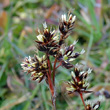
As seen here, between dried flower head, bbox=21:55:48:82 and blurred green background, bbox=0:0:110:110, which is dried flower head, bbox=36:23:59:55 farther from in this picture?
blurred green background, bbox=0:0:110:110

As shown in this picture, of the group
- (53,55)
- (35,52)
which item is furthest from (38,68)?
(35,52)

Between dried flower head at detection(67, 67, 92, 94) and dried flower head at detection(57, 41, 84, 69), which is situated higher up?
dried flower head at detection(57, 41, 84, 69)

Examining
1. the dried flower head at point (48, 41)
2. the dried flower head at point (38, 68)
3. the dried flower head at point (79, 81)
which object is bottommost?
the dried flower head at point (79, 81)

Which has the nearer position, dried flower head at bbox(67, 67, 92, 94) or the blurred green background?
dried flower head at bbox(67, 67, 92, 94)

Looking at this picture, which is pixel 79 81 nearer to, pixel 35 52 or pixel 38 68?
pixel 38 68

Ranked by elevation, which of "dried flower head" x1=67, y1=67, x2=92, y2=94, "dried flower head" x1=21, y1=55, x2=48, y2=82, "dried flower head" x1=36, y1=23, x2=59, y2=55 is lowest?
"dried flower head" x1=67, y1=67, x2=92, y2=94

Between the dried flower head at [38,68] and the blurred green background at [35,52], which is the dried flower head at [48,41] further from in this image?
the blurred green background at [35,52]

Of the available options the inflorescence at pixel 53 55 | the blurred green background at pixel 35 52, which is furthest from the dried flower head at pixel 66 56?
the blurred green background at pixel 35 52

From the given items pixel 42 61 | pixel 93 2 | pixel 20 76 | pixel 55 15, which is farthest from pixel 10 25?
pixel 42 61

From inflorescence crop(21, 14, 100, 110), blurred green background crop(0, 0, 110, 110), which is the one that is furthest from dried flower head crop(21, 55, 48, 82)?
blurred green background crop(0, 0, 110, 110)
